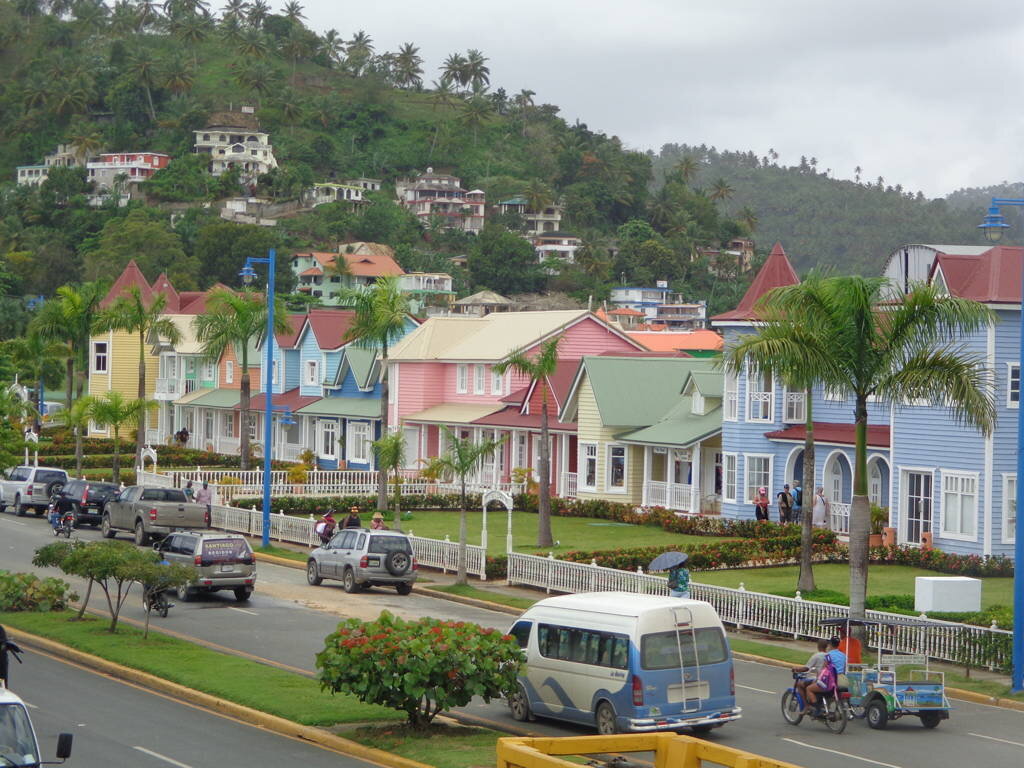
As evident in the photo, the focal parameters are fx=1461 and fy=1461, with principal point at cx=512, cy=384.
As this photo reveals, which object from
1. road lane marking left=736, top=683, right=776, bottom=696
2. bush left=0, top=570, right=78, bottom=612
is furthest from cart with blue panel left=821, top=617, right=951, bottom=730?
bush left=0, top=570, right=78, bottom=612

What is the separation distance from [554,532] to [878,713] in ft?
86.0

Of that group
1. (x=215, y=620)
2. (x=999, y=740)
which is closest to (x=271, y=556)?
(x=215, y=620)

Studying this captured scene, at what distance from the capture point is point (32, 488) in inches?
2030

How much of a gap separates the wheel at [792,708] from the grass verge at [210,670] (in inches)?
221

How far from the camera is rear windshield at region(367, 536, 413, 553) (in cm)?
3503

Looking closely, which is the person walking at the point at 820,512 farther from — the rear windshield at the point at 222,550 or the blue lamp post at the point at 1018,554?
the blue lamp post at the point at 1018,554

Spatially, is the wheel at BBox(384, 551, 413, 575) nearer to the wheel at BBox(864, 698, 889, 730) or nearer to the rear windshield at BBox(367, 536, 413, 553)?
the rear windshield at BBox(367, 536, 413, 553)

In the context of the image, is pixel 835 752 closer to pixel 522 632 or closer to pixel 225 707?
pixel 522 632

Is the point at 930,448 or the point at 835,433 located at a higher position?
the point at 835,433

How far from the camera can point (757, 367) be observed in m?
28.1

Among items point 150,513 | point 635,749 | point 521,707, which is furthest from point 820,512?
point 635,749

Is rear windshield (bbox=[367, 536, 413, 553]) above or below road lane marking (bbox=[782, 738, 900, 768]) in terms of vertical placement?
above

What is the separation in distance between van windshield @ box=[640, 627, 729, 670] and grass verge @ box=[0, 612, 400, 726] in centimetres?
400

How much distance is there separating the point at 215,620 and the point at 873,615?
13451mm
